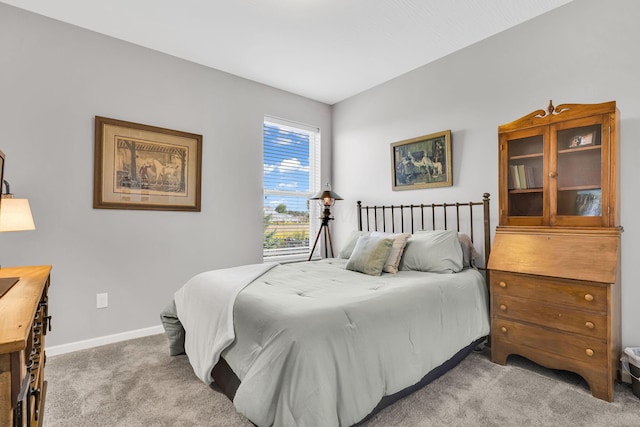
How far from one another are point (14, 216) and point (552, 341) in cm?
328

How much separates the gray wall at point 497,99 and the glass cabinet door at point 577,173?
29 cm

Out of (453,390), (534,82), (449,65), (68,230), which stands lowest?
(453,390)

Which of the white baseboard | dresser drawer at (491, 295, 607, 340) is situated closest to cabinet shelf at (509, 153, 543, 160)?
dresser drawer at (491, 295, 607, 340)

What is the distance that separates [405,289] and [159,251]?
231 centimetres

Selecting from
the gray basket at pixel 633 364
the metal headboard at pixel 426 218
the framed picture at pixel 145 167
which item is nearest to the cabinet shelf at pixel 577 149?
the metal headboard at pixel 426 218

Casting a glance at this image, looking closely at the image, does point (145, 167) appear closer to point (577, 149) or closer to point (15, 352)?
point (15, 352)

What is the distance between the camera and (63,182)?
2580 mm

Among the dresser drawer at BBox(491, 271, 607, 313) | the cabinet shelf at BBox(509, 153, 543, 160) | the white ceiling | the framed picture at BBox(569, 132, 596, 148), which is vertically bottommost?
the dresser drawer at BBox(491, 271, 607, 313)

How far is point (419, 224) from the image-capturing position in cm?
334

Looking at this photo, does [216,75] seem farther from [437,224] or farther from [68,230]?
[437,224]

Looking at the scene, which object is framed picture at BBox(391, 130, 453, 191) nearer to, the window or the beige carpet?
the window

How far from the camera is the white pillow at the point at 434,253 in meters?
2.50

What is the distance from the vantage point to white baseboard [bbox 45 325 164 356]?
8.31 feet

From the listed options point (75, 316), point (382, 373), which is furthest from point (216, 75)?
point (382, 373)
